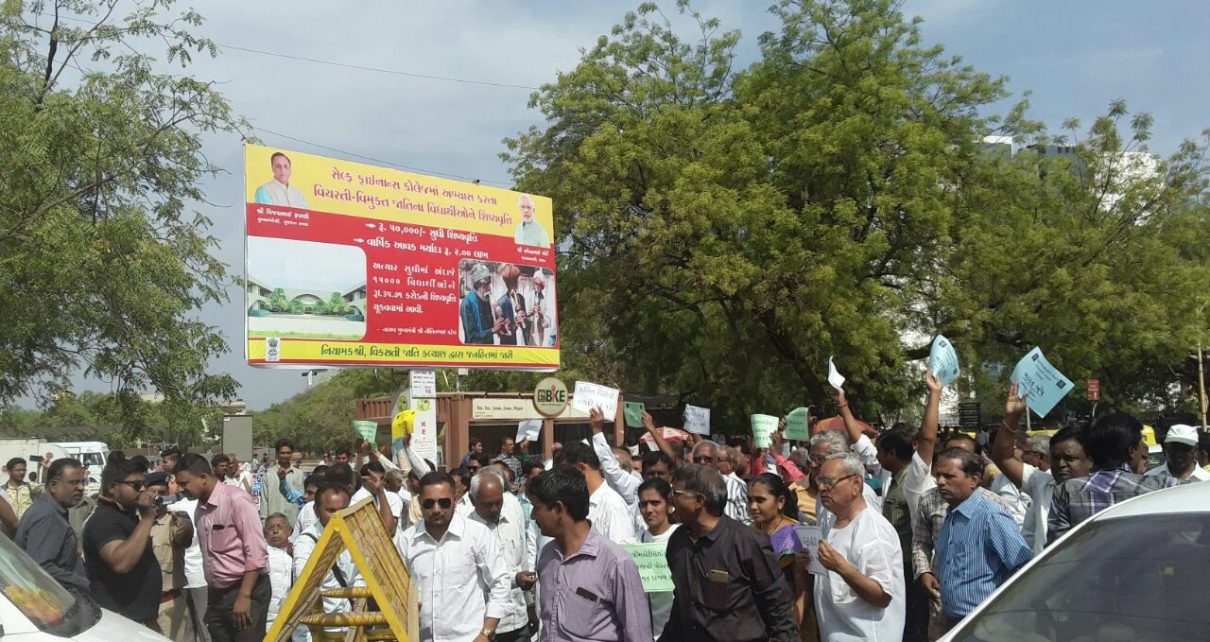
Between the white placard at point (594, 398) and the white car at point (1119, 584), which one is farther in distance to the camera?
the white placard at point (594, 398)

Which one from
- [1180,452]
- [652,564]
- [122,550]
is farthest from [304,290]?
[1180,452]

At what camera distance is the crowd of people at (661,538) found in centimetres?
446

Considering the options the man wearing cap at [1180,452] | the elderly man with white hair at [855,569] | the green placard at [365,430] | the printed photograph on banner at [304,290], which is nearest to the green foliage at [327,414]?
the printed photograph on banner at [304,290]

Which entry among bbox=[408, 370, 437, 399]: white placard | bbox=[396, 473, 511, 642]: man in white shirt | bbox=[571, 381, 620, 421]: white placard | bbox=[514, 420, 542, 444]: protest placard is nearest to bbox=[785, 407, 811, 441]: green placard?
bbox=[514, 420, 542, 444]: protest placard

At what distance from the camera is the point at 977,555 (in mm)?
4910

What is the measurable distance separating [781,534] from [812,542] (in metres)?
0.54

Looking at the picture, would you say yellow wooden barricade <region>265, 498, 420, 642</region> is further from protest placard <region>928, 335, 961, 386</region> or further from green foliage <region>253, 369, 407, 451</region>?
green foliage <region>253, 369, 407, 451</region>

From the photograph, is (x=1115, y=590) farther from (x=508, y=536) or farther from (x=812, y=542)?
(x=508, y=536)

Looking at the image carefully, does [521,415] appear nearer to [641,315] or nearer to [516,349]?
[641,315]

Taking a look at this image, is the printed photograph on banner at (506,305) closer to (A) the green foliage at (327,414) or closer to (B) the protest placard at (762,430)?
(B) the protest placard at (762,430)

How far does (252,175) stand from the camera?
15375 mm

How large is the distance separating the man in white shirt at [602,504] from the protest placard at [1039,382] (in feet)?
8.10

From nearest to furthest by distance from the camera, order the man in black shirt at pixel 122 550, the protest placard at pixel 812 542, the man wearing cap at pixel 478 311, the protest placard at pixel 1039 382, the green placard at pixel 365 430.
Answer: the protest placard at pixel 812 542 → the man in black shirt at pixel 122 550 → the protest placard at pixel 1039 382 → the green placard at pixel 365 430 → the man wearing cap at pixel 478 311

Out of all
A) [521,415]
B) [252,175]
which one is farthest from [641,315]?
[252,175]
